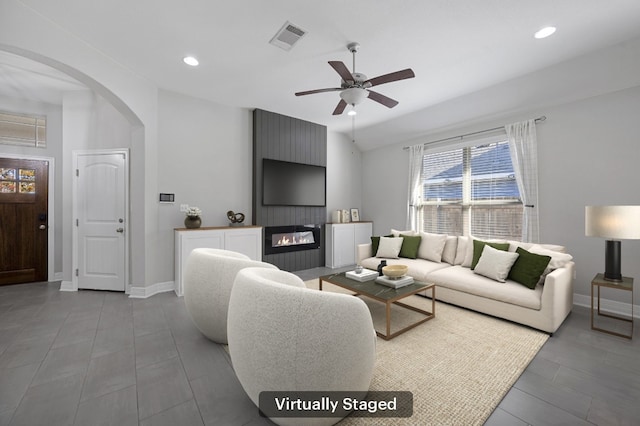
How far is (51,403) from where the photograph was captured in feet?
5.39

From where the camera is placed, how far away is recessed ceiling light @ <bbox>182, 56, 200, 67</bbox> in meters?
3.06

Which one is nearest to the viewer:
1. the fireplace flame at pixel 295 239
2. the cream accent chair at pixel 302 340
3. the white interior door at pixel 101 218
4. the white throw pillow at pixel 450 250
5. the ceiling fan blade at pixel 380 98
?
the cream accent chair at pixel 302 340

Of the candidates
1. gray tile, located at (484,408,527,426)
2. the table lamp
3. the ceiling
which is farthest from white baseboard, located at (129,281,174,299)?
the table lamp

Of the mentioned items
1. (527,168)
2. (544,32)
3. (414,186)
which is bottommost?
(414,186)

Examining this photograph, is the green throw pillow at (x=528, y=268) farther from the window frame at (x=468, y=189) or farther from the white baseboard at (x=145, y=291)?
the white baseboard at (x=145, y=291)

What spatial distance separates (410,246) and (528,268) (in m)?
1.65

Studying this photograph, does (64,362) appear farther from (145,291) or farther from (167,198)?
(167,198)

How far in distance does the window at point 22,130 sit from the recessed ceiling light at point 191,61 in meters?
3.20

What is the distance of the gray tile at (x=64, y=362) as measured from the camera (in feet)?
6.30

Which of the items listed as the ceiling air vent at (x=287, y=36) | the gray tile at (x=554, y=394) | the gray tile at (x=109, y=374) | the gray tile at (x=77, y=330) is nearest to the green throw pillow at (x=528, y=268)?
the gray tile at (x=554, y=394)

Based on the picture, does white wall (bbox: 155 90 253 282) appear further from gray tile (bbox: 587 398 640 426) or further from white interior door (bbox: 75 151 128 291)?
gray tile (bbox: 587 398 640 426)

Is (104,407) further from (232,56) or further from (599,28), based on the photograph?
(599,28)

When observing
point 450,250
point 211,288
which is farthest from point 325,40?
point 450,250

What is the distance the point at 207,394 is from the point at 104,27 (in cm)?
338
